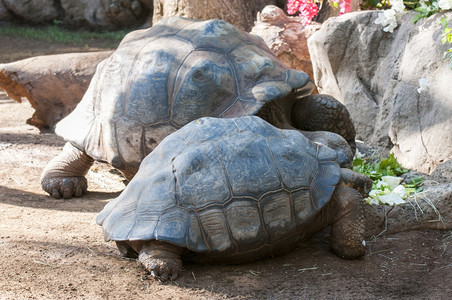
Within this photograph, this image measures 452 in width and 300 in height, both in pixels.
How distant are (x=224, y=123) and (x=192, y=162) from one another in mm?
382

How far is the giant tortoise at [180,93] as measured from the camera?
4.66 m

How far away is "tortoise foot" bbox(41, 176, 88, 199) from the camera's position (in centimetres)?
528

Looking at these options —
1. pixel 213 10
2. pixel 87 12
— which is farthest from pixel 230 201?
pixel 87 12

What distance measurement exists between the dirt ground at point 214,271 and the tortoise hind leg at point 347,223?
0.23 feet

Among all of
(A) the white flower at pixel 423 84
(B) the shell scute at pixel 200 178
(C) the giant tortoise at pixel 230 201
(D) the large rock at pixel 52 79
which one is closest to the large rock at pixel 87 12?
(D) the large rock at pixel 52 79

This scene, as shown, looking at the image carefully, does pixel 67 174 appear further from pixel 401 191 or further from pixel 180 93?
pixel 401 191

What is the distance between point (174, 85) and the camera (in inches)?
186

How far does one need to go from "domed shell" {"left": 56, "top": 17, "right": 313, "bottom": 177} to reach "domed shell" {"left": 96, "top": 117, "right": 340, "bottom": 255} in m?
1.02

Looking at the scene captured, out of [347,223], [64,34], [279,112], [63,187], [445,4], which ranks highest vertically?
[445,4]

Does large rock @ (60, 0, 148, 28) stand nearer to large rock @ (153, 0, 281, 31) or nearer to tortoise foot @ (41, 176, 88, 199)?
large rock @ (153, 0, 281, 31)

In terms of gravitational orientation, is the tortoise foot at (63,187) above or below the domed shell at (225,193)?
below

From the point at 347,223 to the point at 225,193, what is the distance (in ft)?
2.64

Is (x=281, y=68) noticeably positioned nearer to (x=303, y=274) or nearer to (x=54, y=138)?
(x=303, y=274)

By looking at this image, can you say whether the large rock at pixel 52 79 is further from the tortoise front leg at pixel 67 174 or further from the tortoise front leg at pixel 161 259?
the tortoise front leg at pixel 161 259
